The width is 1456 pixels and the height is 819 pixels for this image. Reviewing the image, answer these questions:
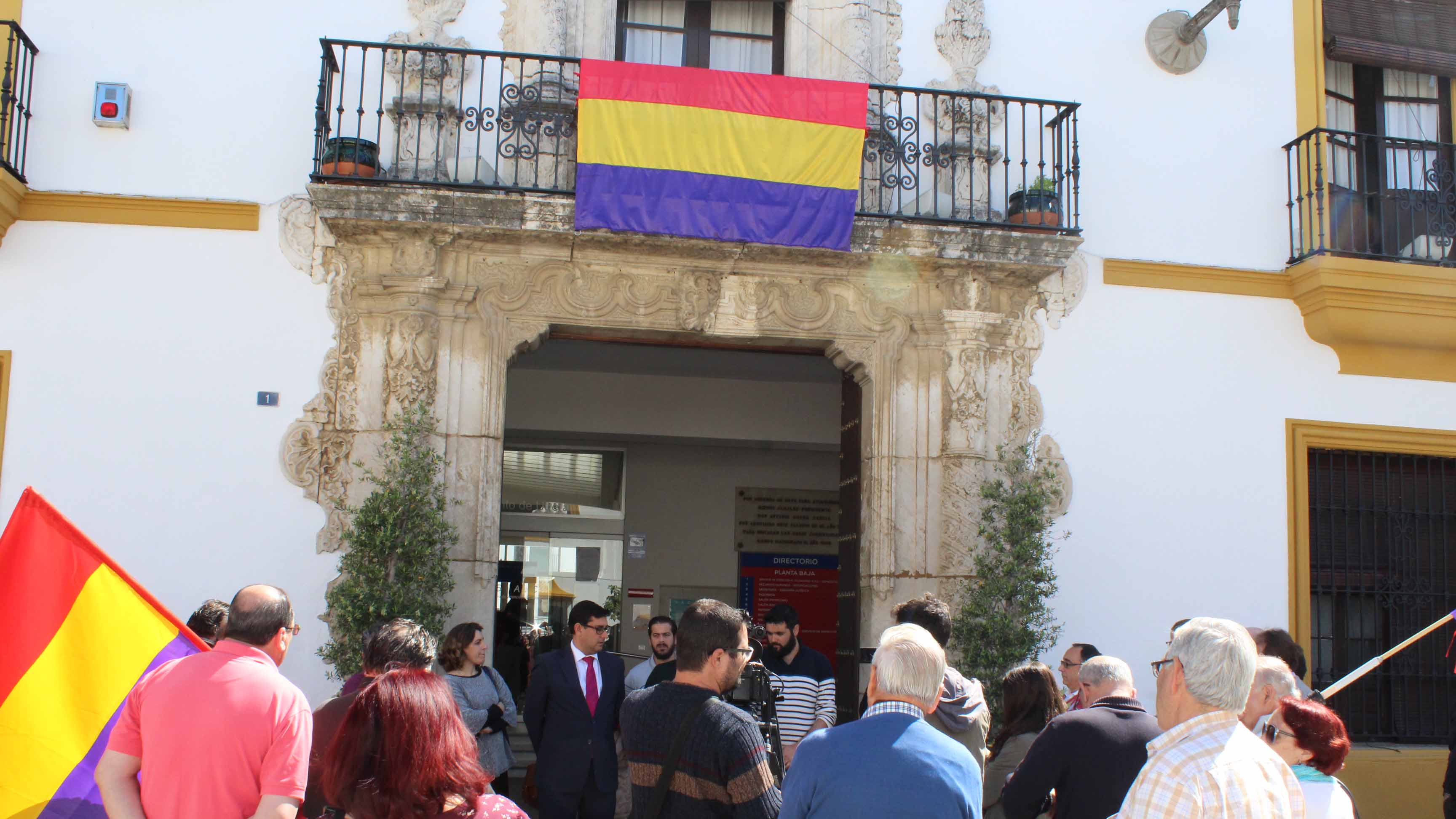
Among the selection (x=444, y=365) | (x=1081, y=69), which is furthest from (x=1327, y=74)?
(x=444, y=365)

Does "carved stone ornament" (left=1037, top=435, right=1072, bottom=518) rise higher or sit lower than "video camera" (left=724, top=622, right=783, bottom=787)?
higher

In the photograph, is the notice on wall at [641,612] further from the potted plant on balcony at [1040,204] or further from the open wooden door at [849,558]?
the potted plant on balcony at [1040,204]

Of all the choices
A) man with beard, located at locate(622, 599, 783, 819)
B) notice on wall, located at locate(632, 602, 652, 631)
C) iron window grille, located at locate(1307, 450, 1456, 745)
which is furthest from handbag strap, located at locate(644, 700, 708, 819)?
notice on wall, located at locate(632, 602, 652, 631)

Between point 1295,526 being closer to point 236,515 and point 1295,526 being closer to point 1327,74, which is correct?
point 1327,74

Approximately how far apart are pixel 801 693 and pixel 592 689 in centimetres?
101

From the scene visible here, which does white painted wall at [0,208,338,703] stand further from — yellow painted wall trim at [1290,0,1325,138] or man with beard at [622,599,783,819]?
yellow painted wall trim at [1290,0,1325,138]

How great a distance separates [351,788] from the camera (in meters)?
2.47

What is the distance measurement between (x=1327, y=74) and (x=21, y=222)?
876 cm

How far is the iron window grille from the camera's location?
27.3ft

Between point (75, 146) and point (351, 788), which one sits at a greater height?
point (75, 146)

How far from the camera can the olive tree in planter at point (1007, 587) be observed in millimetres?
7137

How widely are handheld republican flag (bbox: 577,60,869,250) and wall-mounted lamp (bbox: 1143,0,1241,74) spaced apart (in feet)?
7.45

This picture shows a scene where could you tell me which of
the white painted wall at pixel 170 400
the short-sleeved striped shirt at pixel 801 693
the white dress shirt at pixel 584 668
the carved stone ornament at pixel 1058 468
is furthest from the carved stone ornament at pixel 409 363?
the carved stone ornament at pixel 1058 468

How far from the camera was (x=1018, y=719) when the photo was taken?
4547 millimetres
